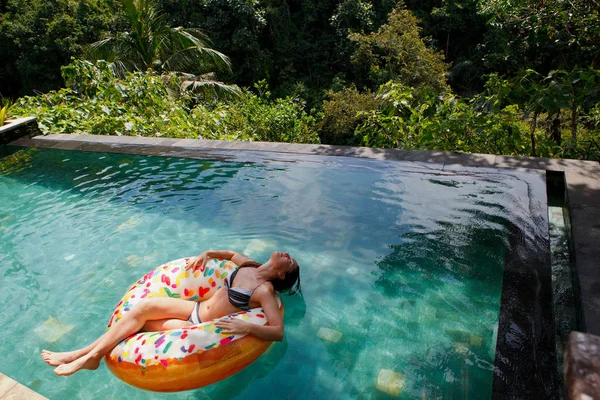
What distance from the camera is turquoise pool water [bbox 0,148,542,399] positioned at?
2719 millimetres

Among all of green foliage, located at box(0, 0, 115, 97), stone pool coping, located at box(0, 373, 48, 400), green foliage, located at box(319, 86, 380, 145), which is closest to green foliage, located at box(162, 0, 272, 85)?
green foliage, located at box(0, 0, 115, 97)

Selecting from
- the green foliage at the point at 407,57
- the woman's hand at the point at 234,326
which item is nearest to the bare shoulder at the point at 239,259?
the woman's hand at the point at 234,326

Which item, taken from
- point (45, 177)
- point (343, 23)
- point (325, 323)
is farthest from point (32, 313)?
point (343, 23)

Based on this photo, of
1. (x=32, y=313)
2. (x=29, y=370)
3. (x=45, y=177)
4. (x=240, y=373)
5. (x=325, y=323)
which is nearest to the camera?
(x=240, y=373)

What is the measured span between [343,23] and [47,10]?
1447 cm

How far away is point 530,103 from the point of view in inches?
203

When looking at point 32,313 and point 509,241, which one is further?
point 509,241

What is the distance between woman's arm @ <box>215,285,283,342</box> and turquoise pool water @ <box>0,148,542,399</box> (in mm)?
250

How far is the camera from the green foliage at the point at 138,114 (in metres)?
7.93

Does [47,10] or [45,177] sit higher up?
[47,10]

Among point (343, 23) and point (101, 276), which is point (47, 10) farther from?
point (101, 276)

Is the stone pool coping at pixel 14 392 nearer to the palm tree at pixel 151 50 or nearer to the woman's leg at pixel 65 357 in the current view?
the woman's leg at pixel 65 357

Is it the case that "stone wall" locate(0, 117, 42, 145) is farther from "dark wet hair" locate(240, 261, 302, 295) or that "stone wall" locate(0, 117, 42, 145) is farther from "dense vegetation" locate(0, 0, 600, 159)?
"dark wet hair" locate(240, 261, 302, 295)

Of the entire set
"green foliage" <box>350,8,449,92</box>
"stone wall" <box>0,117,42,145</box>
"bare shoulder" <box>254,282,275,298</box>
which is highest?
"green foliage" <box>350,8,449,92</box>
